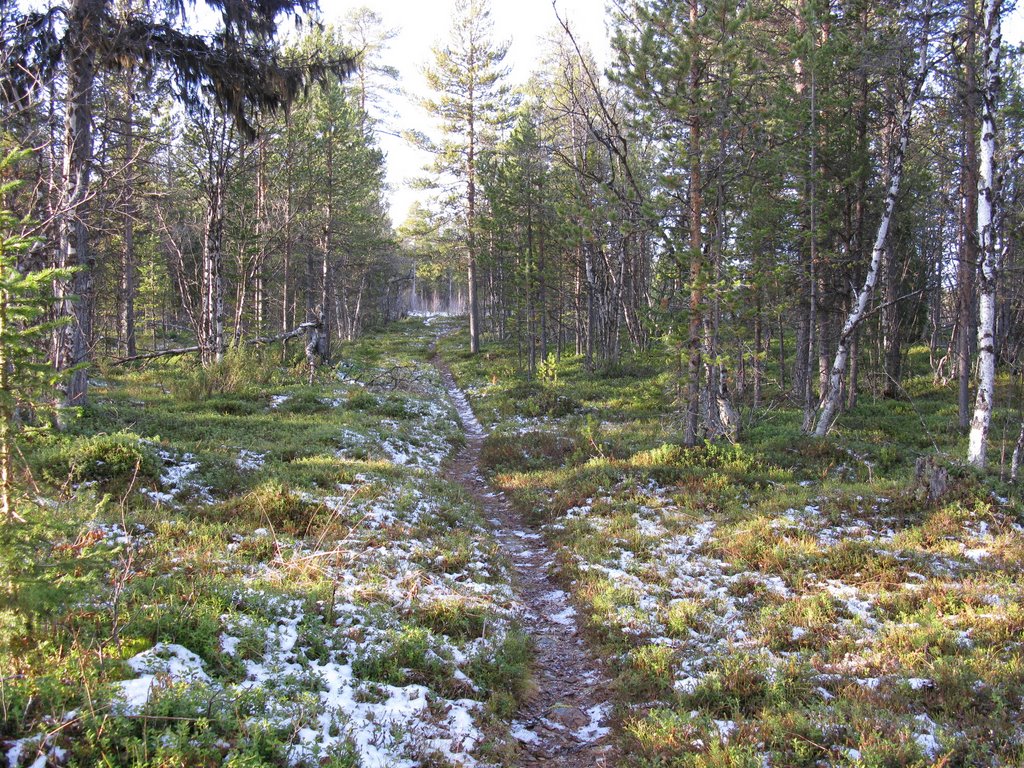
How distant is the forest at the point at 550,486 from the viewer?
4008 millimetres

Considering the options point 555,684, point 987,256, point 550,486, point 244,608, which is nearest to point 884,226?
point 987,256

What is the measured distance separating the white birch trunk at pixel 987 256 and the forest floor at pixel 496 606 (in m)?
1.45

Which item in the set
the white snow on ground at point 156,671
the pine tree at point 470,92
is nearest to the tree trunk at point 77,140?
the white snow on ground at point 156,671

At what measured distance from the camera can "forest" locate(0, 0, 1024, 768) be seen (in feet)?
13.1

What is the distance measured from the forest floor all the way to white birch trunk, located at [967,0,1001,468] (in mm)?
1448

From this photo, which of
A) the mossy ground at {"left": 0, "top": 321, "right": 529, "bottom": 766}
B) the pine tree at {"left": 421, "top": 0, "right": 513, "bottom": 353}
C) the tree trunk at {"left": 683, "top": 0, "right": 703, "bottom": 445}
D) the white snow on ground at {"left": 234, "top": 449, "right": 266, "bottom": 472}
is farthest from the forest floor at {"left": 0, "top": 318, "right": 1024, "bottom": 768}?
the pine tree at {"left": 421, "top": 0, "right": 513, "bottom": 353}

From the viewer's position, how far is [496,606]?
21.6 ft

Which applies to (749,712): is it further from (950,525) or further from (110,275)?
(110,275)

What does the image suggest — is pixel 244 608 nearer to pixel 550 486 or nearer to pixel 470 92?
pixel 550 486

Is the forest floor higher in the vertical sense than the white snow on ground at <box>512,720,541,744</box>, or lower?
higher

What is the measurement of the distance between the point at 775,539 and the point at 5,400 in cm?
829

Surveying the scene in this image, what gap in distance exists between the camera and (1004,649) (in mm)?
5176

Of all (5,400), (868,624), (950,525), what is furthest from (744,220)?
(5,400)

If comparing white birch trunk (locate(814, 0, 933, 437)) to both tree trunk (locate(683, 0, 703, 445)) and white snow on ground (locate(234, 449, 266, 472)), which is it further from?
white snow on ground (locate(234, 449, 266, 472))
